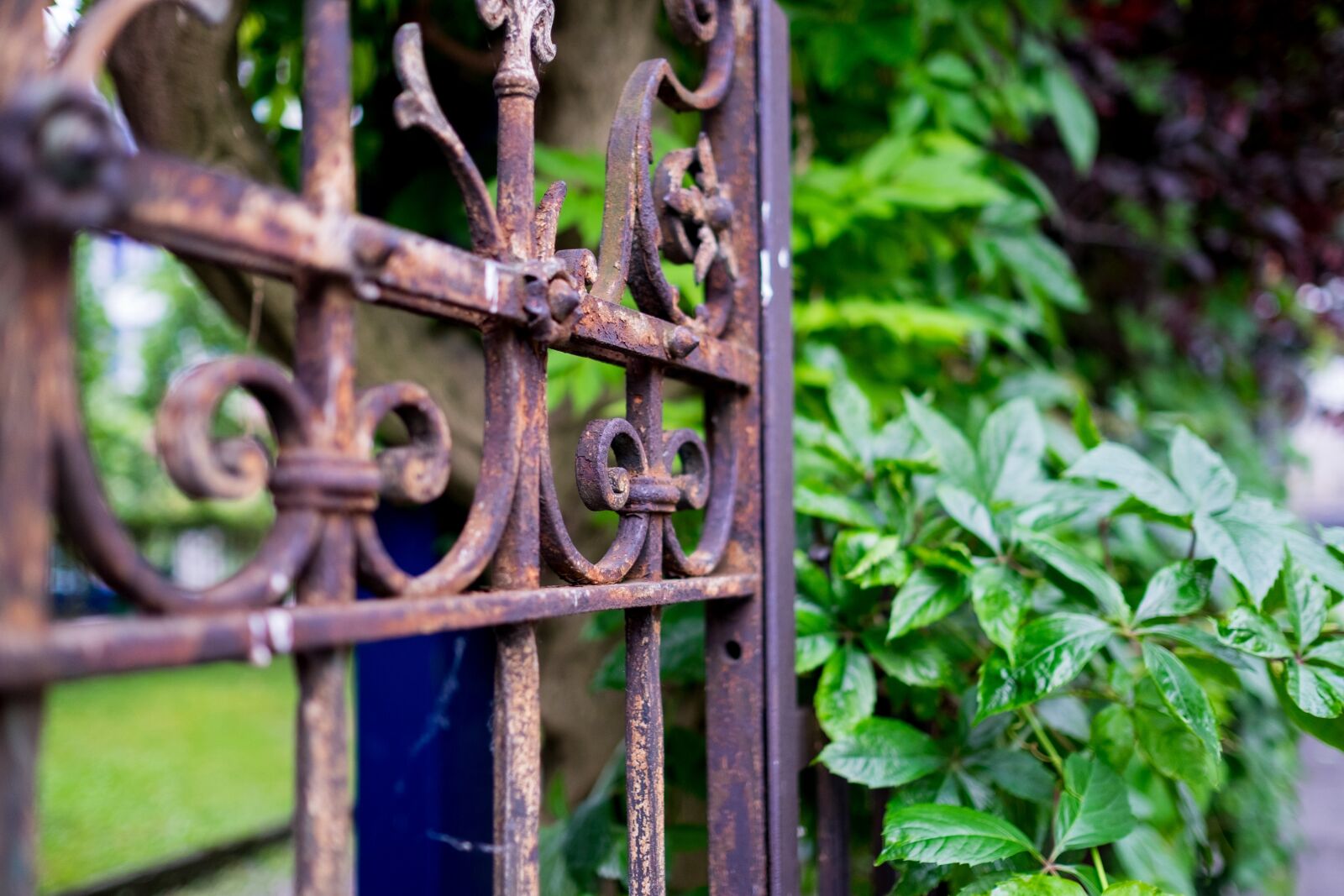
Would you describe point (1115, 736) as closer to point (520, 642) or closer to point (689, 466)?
point (689, 466)

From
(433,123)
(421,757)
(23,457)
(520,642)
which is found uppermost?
(433,123)

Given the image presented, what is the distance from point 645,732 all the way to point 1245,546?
0.56 meters

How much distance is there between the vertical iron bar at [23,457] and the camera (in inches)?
12.8

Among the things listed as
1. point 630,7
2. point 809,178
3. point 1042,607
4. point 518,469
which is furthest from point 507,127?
point 630,7

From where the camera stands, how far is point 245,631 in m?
0.39

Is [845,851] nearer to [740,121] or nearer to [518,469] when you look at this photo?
[518,469]

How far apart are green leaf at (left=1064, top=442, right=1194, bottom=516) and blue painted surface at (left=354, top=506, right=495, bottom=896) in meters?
1.11

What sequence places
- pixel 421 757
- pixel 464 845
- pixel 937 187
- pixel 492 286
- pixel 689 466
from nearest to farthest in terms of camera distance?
pixel 492 286
pixel 689 466
pixel 464 845
pixel 937 187
pixel 421 757

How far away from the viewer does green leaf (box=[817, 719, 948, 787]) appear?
33.3 inches

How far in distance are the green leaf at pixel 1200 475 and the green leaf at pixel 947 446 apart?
20 cm

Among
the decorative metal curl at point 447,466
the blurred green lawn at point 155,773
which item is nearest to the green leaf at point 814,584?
the decorative metal curl at point 447,466

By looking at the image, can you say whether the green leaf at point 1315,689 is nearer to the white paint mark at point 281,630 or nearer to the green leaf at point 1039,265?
the white paint mark at point 281,630

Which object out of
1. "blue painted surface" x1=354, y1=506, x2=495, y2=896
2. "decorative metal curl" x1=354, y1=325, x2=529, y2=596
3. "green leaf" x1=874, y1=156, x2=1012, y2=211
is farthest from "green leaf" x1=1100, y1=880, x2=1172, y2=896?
"blue painted surface" x1=354, y1=506, x2=495, y2=896

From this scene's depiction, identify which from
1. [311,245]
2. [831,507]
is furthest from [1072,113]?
[311,245]
